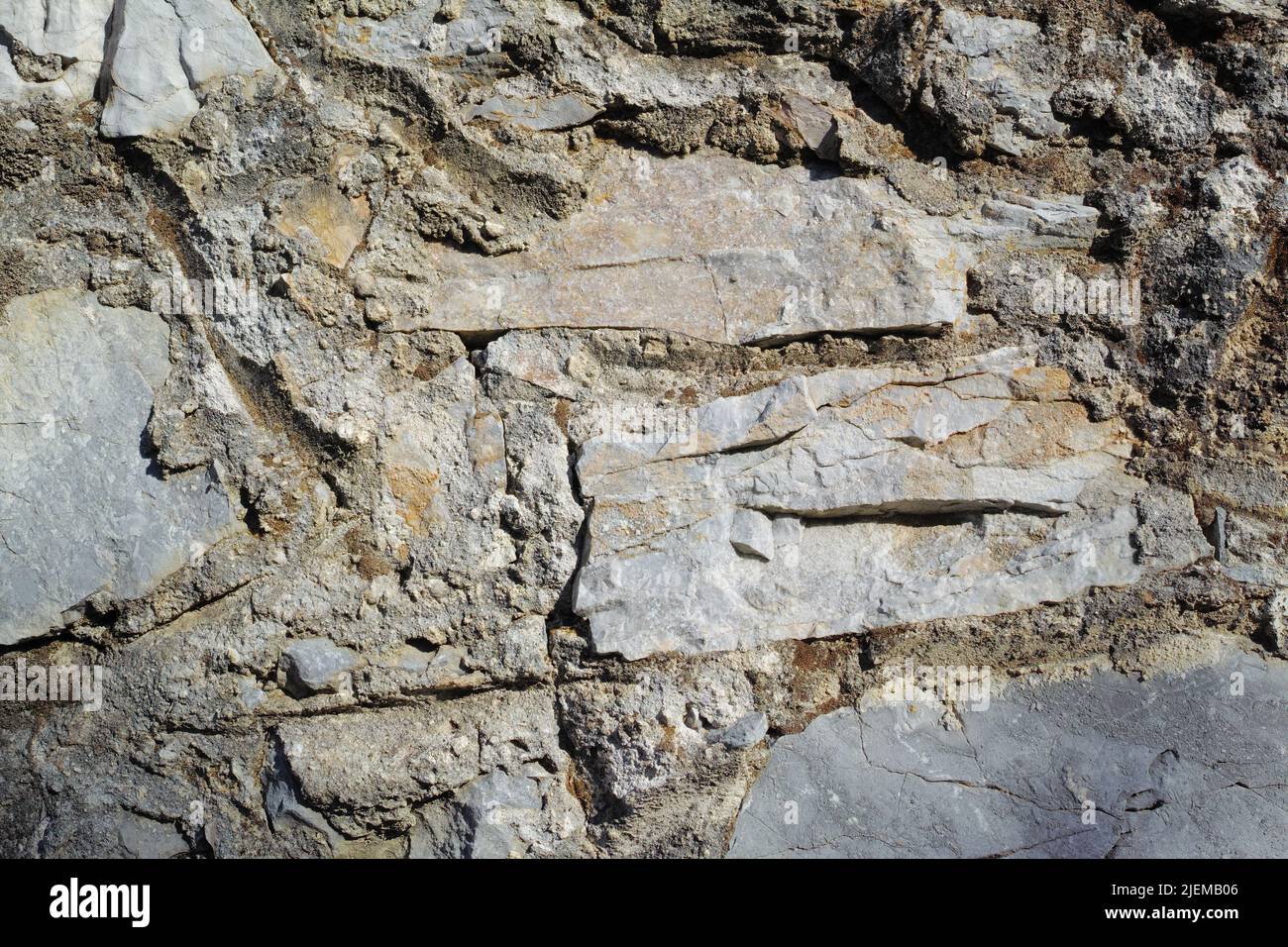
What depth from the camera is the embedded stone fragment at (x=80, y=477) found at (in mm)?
2729

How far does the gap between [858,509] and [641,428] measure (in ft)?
2.13

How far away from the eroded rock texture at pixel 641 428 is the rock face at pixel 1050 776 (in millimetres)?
11

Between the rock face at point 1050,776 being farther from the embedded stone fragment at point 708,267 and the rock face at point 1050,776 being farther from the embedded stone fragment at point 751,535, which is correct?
the embedded stone fragment at point 708,267

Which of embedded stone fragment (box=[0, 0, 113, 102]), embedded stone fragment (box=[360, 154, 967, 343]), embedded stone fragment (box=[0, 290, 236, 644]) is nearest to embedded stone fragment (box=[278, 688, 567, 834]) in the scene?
embedded stone fragment (box=[0, 290, 236, 644])

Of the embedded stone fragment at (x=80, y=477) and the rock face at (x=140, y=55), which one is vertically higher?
the rock face at (x=140, y=55)

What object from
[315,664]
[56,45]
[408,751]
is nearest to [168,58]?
[56,45]

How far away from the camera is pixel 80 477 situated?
9.04ft

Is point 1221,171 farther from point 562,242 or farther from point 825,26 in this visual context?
point 562,242

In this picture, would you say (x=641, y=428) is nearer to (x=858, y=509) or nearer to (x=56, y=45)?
(x=858, y=509)

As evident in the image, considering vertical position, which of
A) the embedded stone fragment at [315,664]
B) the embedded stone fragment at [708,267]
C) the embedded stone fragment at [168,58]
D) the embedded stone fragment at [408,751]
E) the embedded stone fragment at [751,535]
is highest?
the embedded stone fragment at [168,58]

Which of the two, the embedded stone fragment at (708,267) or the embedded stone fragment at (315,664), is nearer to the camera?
the embedded stone fragment at (315,664)

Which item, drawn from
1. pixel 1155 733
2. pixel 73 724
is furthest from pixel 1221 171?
pixel 73 724

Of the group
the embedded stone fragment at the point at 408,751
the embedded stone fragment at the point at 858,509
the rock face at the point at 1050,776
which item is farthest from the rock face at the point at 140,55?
the rock face at the point at 1050,776

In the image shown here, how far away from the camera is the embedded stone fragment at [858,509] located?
9.18 ft
